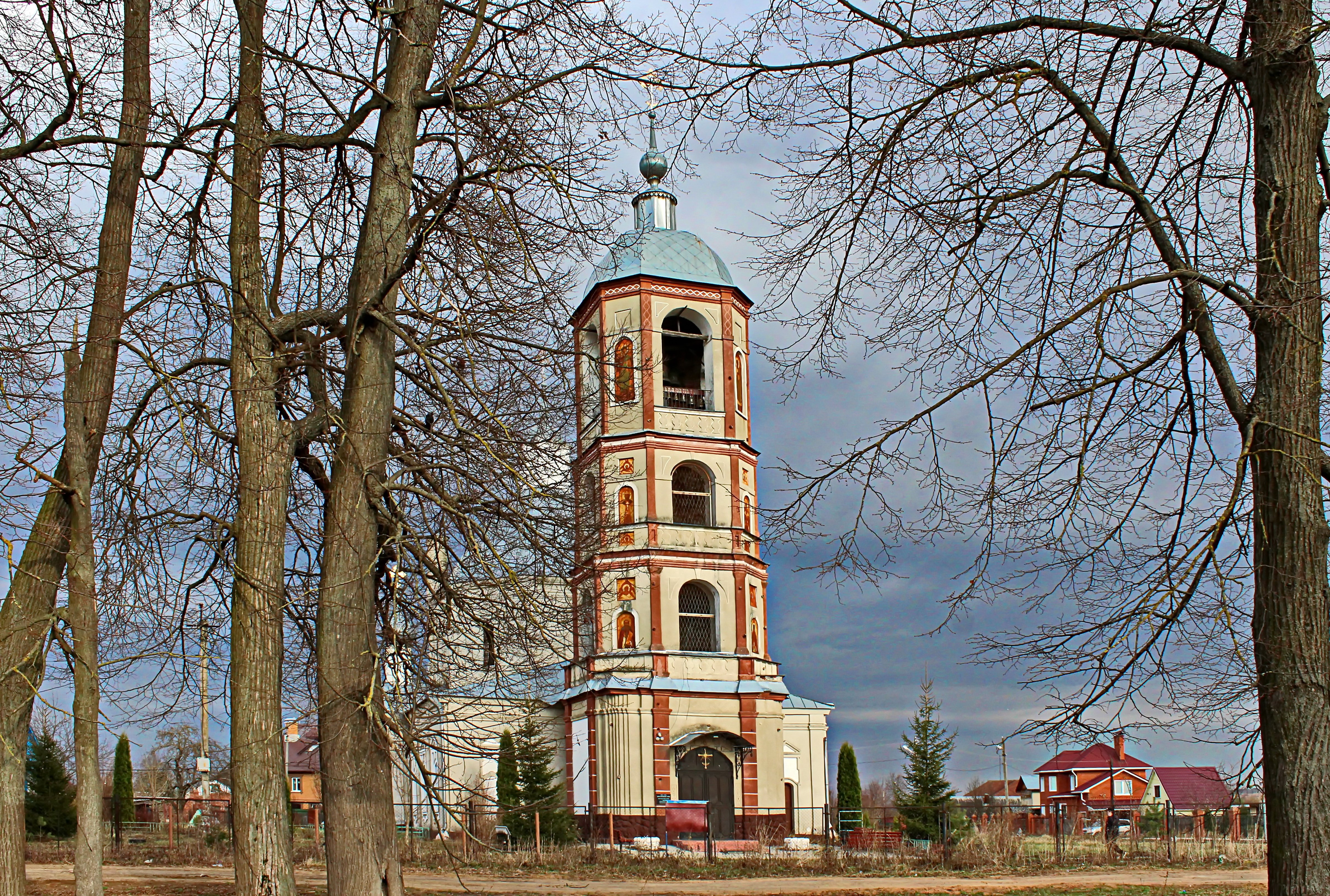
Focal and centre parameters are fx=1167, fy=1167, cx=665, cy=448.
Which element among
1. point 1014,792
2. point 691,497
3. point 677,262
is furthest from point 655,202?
point 1014,792

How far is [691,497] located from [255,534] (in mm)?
24424

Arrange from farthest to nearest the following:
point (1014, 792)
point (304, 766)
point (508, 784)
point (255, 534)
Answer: point (1014, 792) < point (304, 766) < point (508, 784) < point (255, 534)

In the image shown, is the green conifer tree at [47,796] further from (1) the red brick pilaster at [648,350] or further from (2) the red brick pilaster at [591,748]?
(1) the red brick pilaster at [648,350]

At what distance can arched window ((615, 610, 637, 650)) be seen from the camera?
3069cm

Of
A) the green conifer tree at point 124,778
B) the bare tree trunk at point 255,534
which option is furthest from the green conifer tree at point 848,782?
the bare tree trunk at point 255,534

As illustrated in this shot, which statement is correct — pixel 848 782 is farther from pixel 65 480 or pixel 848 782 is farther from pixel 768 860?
pixel 65 480

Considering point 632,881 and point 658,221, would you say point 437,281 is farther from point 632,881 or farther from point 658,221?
point 658,221

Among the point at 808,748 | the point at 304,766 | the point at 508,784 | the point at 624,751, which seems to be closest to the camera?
the point at 624,751

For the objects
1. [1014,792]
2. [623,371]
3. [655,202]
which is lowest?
[1014,792]

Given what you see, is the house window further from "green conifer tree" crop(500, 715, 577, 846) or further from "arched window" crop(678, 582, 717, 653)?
"arched window" crop(678, 582, 717, 653)

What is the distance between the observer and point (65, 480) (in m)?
10.0

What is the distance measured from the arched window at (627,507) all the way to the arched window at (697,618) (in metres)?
2.35

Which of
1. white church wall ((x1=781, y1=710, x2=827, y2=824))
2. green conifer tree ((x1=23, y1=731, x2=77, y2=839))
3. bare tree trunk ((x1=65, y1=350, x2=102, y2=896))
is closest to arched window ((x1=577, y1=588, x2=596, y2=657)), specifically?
bare tree trunk ((x1=65, y1=350, x2=102, y2=896))

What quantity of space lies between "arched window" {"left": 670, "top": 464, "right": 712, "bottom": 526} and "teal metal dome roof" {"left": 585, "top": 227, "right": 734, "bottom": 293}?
5.28 metres
